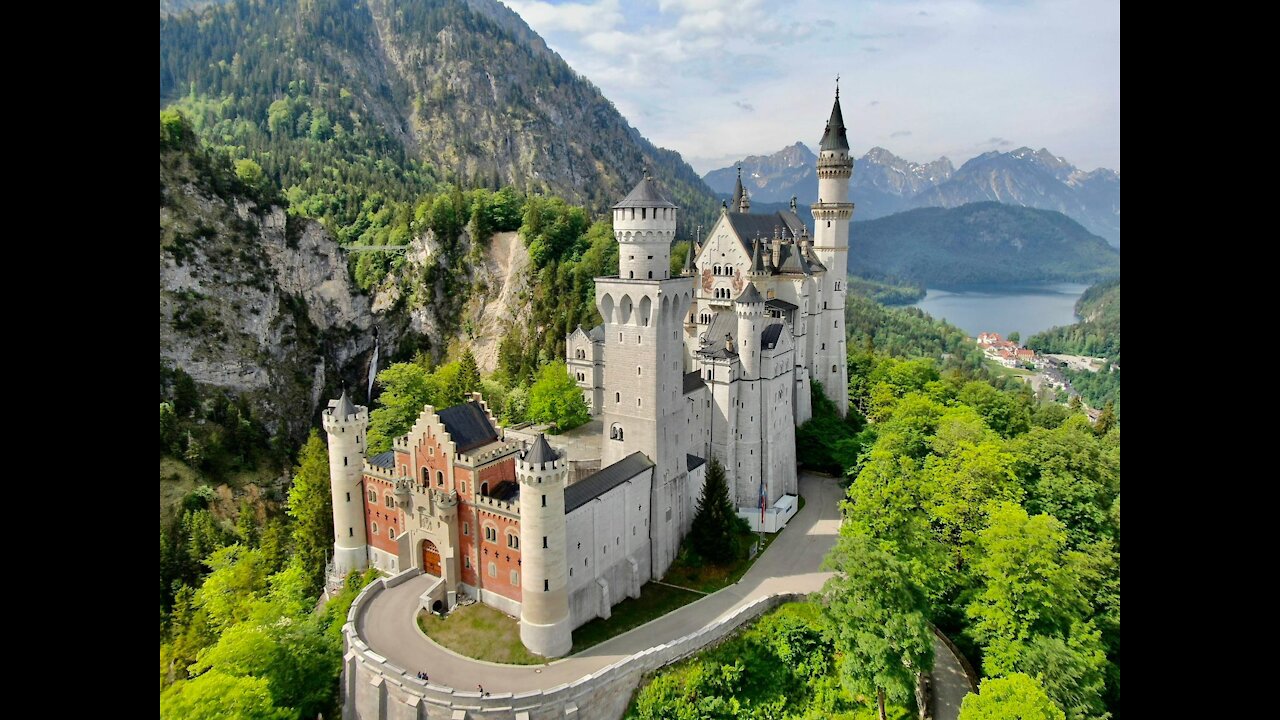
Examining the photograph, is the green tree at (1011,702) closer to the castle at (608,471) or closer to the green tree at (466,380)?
the castle at (608,471)

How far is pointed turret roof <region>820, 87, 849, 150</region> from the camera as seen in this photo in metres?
61.7

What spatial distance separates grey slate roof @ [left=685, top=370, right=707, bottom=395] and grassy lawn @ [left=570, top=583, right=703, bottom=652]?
1260 cm

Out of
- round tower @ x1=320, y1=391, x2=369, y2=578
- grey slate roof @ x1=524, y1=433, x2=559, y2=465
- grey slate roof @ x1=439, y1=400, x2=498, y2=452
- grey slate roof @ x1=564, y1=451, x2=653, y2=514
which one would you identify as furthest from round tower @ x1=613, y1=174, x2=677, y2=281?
round tower @ x1=320, y1=391, x2=369, y2=578

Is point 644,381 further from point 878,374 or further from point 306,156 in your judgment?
Answer: point 306,156

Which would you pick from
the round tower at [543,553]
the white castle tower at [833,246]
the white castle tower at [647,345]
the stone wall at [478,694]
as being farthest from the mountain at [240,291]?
the white castle tower at [833,246]

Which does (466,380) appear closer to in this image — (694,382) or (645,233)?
(694,382)

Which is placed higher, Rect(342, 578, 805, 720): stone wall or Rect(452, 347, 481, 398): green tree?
Rect(452, 347, 481, 398): green tree

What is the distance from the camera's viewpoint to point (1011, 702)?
26438 mm

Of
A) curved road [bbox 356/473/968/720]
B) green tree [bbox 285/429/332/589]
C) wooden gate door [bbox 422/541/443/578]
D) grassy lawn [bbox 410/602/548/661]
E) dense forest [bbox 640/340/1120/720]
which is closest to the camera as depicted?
dense forest [bbox 640/340/1120/720]

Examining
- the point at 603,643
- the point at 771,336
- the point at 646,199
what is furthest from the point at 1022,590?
the point at 646,199

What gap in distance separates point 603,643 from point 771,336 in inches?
956

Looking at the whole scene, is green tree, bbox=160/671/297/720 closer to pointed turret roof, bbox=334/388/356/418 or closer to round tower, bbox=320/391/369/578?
round tower, bbox=320/391/369/578

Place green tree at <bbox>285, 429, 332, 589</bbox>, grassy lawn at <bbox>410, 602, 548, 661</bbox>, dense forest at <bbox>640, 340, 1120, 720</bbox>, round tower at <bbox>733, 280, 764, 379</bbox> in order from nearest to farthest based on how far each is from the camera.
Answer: dense forest at <bbox>640, 340, 1120, 720</bbox> < grassy lawn at <bbox>410, 602, 548, 661</bbox> < green tree at <bbox>285, 429, 332, 589</bbox> < round tower at <bbox>733, 280, 764, 379</bbox>
